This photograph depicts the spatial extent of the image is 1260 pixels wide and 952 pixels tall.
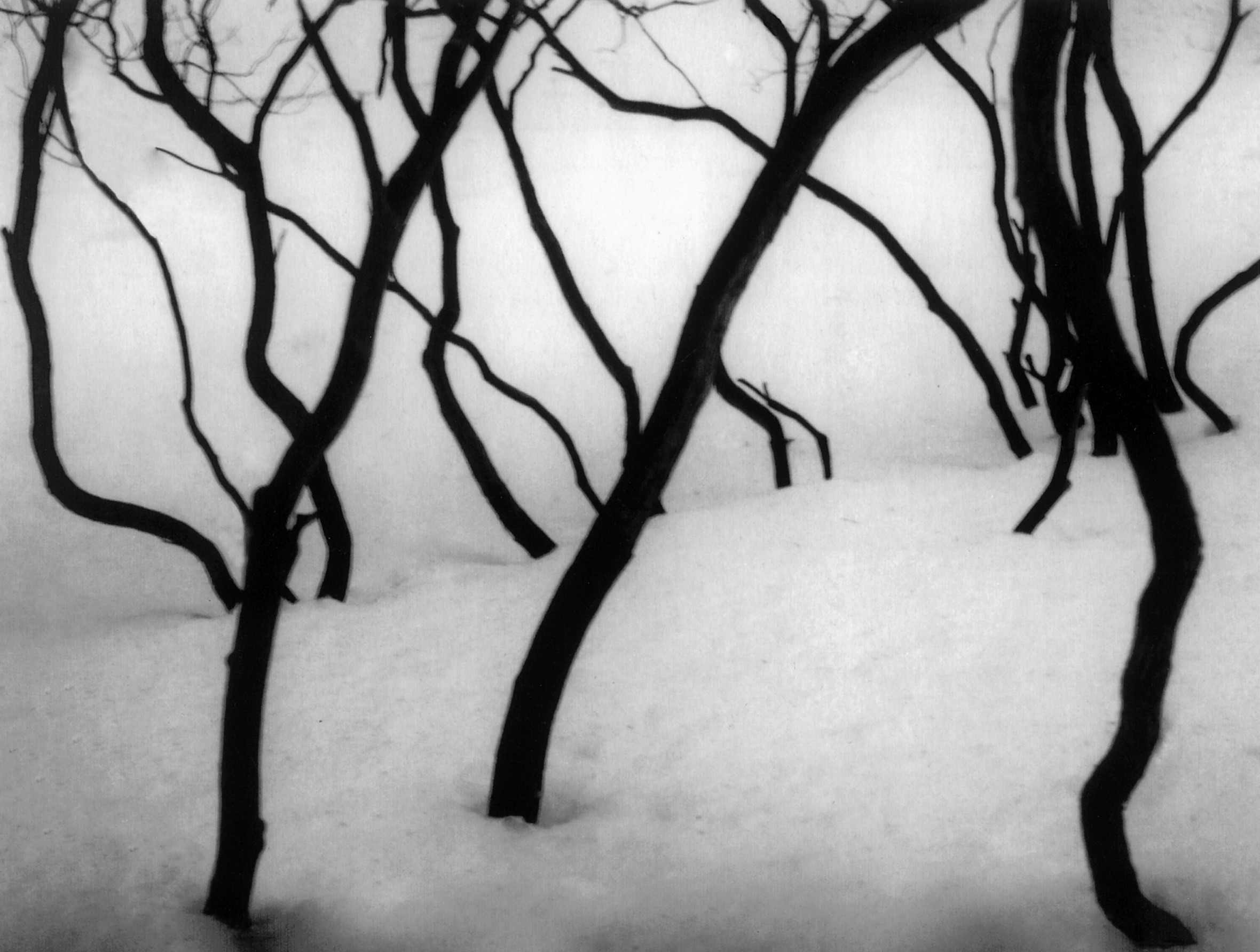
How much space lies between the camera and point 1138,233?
2969 millimetres

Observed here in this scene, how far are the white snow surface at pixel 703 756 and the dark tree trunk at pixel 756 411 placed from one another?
43cm

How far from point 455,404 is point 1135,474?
1853 millimetres

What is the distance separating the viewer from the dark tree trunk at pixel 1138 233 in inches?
116

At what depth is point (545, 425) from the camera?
3057 millimetres

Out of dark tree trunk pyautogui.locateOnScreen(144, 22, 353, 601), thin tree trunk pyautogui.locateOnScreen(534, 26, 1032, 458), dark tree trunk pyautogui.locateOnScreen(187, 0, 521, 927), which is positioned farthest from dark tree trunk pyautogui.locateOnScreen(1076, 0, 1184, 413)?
dark tree trunk pyautogui.locateOnScreen(144, 22, 353, 601)

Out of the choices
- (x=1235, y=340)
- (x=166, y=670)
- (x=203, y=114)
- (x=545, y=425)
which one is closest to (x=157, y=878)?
(x=166, y=670)

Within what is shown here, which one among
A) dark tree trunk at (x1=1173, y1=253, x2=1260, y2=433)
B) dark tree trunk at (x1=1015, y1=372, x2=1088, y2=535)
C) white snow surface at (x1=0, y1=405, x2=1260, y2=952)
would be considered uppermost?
dark tree trunk at (x1=1173, y1=253, x2=1260, y2=433)

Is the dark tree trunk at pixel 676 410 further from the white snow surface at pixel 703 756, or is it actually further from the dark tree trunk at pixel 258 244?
the dark tree trunk at pixel 258 244

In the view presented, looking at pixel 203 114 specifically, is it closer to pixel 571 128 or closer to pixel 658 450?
pixel 571 128

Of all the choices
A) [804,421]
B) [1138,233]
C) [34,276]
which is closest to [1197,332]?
[1138,233]

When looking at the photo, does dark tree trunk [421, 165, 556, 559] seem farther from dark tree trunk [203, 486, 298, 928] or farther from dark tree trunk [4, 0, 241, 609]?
dark tree trunk [203, 486, 298, 928]

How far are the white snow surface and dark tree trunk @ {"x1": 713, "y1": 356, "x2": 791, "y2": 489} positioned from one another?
1.41 ft

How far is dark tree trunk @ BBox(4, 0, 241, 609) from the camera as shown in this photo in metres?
2.41

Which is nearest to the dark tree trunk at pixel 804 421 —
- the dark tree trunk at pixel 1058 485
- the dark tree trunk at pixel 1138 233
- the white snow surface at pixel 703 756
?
the white snow surface at pixel 703 756
